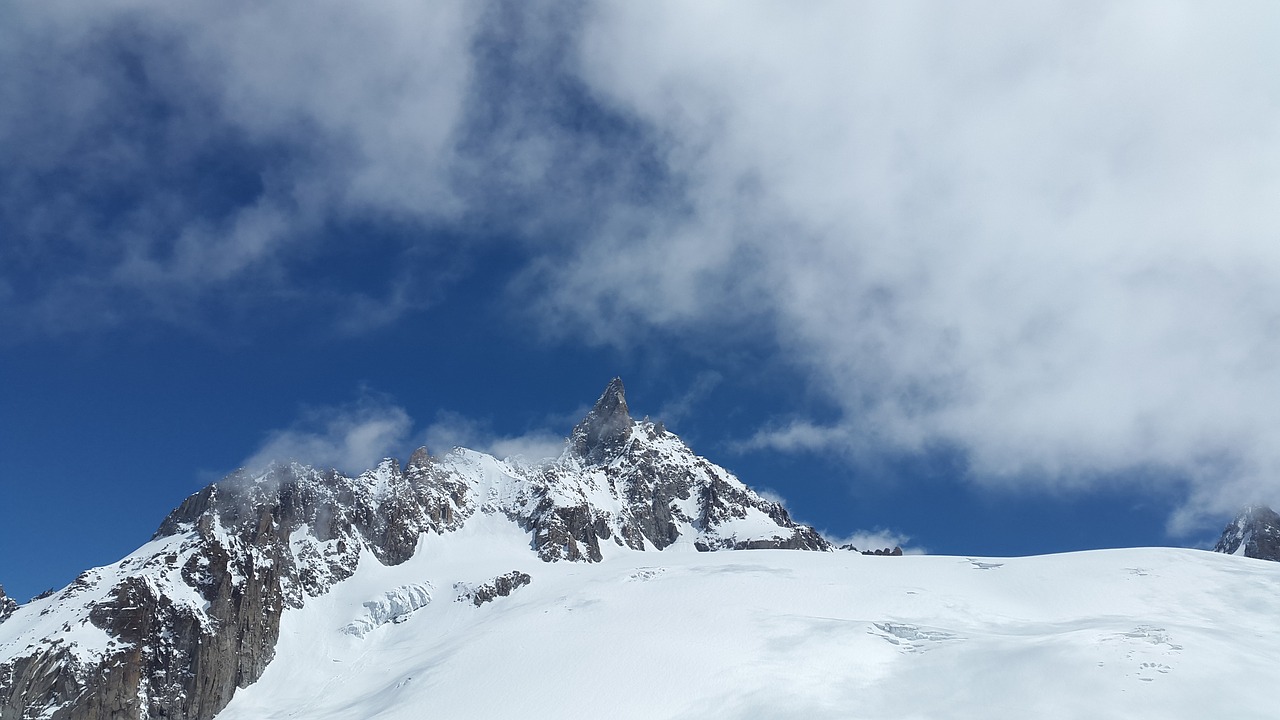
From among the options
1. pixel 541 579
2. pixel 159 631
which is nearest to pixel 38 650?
pixel 159 631

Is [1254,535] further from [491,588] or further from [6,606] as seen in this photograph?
[6,606]

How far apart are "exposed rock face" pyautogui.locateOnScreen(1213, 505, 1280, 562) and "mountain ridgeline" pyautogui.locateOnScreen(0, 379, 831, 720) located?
8363 cm

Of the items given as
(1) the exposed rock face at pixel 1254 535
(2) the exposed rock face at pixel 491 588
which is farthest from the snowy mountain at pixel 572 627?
(1) the exposed rock face at pixel 1254 535

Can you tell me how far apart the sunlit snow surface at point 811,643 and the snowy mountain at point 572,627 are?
35 centimetres

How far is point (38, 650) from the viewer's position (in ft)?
305

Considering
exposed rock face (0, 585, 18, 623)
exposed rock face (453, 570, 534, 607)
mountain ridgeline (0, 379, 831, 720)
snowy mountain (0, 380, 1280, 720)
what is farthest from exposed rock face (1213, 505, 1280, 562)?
exposed rock face (0, 585, 18, 623)

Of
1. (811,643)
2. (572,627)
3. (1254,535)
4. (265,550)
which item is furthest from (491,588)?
(1254,535)

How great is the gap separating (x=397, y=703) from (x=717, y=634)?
114ft

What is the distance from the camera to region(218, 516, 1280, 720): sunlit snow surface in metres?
64.5

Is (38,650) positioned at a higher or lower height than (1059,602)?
higher

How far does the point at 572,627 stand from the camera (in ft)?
331

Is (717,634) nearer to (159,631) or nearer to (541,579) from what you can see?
(541,579)

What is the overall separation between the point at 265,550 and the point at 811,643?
8811cm

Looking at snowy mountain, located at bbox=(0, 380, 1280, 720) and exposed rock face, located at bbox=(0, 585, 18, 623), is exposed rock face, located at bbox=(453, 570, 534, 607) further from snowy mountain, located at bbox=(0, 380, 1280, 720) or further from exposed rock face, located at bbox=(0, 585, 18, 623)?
exposed rock face, located at bbox=(0, 585, 18, 623)
